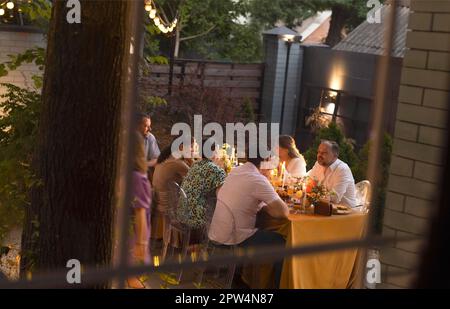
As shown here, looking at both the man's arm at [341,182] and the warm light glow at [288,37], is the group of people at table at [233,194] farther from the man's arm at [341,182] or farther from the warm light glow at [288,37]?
the warm light glow at [288,37]

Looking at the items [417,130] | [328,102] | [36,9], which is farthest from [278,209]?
[328,102]

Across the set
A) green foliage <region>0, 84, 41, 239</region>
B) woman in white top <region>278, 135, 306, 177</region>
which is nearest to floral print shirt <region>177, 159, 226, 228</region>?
woman in white top <region>278, 135, 306, 177</region>

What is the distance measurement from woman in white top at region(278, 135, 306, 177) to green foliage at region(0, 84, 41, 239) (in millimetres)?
3371

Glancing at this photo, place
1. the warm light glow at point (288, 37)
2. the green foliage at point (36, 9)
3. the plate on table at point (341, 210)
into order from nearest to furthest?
the green foliage at point (36, 9) → the plate on table at point (341, 210) → the warm light glow at point (288, 37)

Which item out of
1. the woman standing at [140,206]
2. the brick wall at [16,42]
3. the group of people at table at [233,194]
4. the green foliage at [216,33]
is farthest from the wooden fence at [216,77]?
the woman standing at [140,206]

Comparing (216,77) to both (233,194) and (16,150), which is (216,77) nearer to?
(233,194)

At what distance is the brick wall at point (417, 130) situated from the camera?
4035 millimetres

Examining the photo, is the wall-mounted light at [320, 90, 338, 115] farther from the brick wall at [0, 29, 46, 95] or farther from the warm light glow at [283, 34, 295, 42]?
the brick wall at [0, 29, 46, 95]

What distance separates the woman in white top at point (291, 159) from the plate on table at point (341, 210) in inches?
45.4

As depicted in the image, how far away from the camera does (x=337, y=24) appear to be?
18688 mm

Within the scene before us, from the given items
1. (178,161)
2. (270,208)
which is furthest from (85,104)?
(178,161)

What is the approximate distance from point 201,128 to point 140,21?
9.93 meters

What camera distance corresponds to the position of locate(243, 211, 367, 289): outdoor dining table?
604 cm

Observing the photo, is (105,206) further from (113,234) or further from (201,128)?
(201,128)
